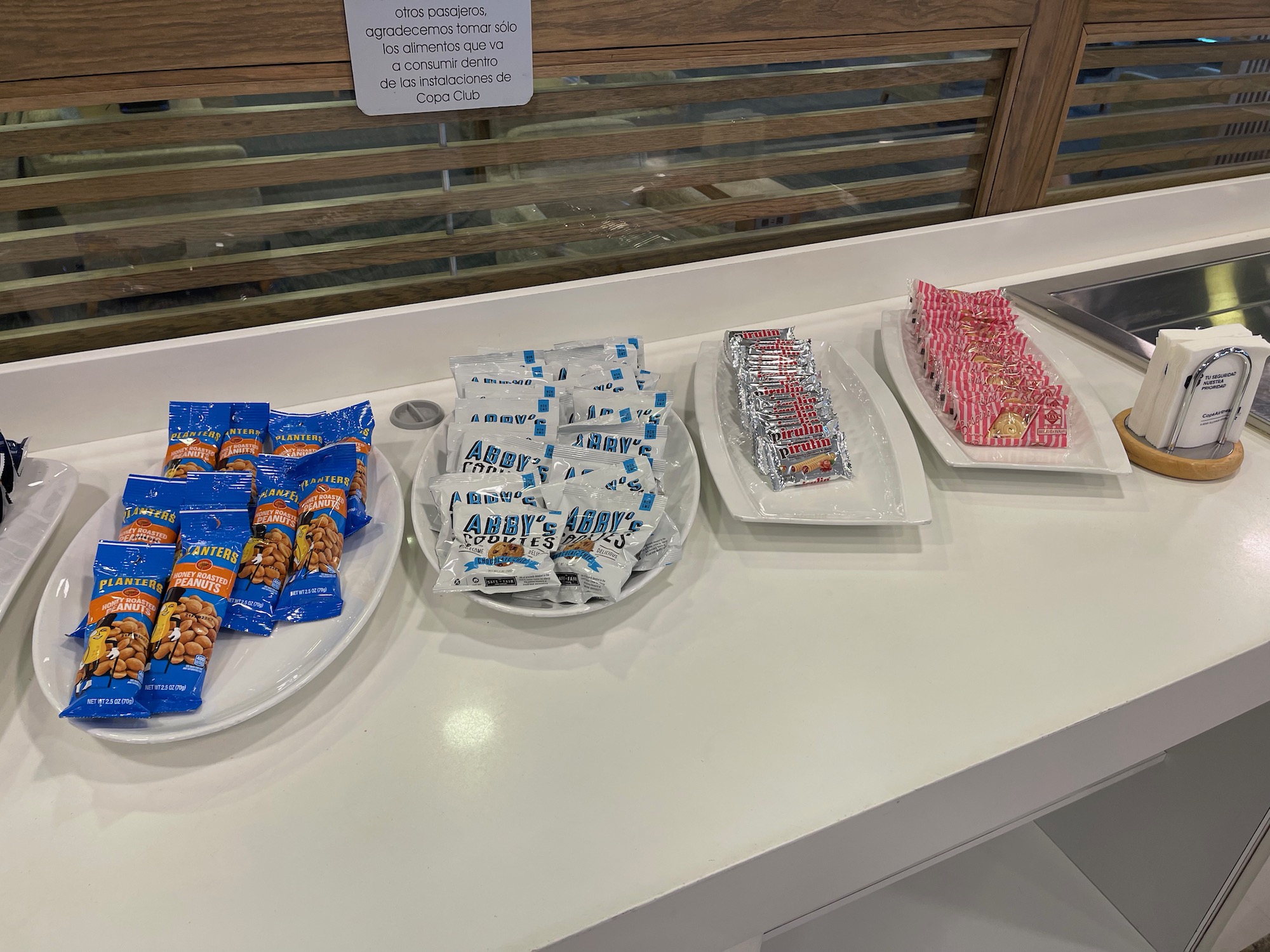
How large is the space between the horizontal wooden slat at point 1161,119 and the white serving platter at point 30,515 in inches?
55.9

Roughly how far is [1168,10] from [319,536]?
1407 mm

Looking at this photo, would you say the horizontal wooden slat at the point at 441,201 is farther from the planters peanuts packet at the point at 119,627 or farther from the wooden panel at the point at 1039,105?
the planters peanuts packet at the point at 119,627

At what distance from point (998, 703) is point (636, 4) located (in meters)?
0.82

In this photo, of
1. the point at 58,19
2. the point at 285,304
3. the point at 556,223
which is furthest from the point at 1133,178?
the point at 58,19

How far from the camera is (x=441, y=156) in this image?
0.97m

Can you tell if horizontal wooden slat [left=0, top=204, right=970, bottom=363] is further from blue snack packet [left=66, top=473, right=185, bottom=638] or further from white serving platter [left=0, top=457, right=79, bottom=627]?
blue snack packet [left=66, top=473, right=185, bottom=638]

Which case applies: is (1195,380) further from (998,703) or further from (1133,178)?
(1133,178)

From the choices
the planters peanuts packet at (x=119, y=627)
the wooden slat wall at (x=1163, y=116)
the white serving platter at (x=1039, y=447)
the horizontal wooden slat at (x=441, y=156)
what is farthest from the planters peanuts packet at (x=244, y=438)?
A: the wooden slat wall at (x=1163, y=116)

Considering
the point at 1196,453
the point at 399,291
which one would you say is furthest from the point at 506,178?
the point at 1196,453

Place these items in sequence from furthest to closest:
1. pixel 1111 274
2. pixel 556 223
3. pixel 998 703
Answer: pixel 1111 274 < pixel 556 223 < pixel 998 703

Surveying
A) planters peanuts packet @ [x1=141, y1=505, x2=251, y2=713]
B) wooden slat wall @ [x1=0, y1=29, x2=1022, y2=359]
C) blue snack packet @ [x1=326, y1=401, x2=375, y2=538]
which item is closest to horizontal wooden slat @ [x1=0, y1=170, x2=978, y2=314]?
wooden slat wall @ [x1=0, y1=29, x2=1022, y2=359]

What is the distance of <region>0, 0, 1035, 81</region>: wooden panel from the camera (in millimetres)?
775

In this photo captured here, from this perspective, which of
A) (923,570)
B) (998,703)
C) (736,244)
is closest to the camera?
(998,703)

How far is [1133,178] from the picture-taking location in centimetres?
143
